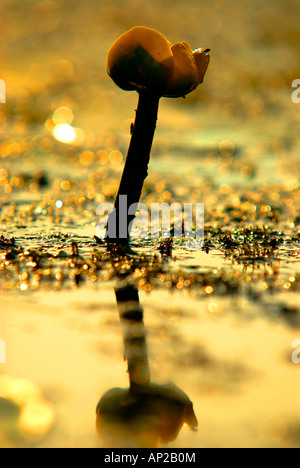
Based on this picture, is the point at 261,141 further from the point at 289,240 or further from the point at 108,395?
the point at 108,395

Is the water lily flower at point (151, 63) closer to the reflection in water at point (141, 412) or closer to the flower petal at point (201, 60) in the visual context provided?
the flower petal at point (201, 60)

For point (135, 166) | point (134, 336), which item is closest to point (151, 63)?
point (135, 166)

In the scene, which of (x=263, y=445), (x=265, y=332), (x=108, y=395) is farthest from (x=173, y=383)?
(x=265, y=332)

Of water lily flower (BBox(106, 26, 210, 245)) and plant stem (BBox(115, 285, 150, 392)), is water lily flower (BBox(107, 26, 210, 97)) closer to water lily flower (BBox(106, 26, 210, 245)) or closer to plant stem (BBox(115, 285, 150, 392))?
water lily flower (BBox(106, 26, 210, 245))

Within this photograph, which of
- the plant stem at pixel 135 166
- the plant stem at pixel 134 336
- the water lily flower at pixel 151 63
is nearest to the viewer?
the plant stem at pixel 134 336

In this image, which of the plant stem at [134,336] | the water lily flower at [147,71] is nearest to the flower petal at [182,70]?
the water lily flower at [147,71]

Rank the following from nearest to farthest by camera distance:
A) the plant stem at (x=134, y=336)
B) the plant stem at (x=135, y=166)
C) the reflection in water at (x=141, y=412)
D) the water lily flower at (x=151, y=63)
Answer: the reflection in water at (x=141, y=412)
the plant stem at (x=134, y=336)
the water lily flower at (x=151, y=63)
the plant stem at (x=135, y=166)

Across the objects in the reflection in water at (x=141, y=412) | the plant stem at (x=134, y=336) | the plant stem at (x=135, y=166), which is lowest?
the reflection in water at (x=141, y=412)

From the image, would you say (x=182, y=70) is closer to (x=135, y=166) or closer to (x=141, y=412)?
(x=135, y=166)
